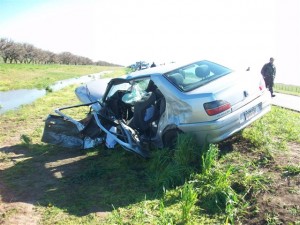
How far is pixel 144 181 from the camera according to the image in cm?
530

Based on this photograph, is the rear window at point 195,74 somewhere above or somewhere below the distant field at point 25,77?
above

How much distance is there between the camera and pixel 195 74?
584 centimetres

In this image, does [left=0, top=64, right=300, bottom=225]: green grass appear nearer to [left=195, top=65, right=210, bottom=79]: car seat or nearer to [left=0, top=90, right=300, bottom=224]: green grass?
[left=0, top=90, right=300, bottom=224]: green grass

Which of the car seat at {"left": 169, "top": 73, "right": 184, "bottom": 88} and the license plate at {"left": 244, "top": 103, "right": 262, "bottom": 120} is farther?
the car seat at {"left": 169, "top": 73, "right": 184, "bottom": 88}

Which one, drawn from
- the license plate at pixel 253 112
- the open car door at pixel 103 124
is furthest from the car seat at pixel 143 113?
the license plate at pixel 253 112

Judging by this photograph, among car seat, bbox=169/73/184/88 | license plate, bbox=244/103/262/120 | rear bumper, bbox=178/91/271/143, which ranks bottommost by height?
rear bumper, bbox=178/91/271/143

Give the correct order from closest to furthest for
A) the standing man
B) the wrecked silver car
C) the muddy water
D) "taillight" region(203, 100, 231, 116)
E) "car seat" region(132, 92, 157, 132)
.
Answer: "taillight" region(203, 100, 231, 116) < the wrecked silver car < "car seat" region(132, 92, 157, 132) < the standing man < the muddy water

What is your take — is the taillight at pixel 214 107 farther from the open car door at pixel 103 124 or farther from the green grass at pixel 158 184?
the open car door at pixel 103 124

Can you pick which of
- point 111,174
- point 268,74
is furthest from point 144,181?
point 268,74

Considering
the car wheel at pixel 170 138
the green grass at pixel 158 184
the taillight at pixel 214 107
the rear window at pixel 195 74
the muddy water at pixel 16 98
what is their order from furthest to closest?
the muddy water at pixel 16 98, the car wheel at pixel 170 138, the rear window at pixel 195 74, the taillight at pixel 214 107, the green grass at pixel 158 184

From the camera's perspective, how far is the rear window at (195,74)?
214 inches

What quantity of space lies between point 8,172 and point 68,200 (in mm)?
2011

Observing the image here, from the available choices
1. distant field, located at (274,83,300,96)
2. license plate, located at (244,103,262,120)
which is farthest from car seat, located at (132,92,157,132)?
distant field, located at (274,83,300,96)

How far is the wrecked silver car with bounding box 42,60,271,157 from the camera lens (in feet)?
16.4
